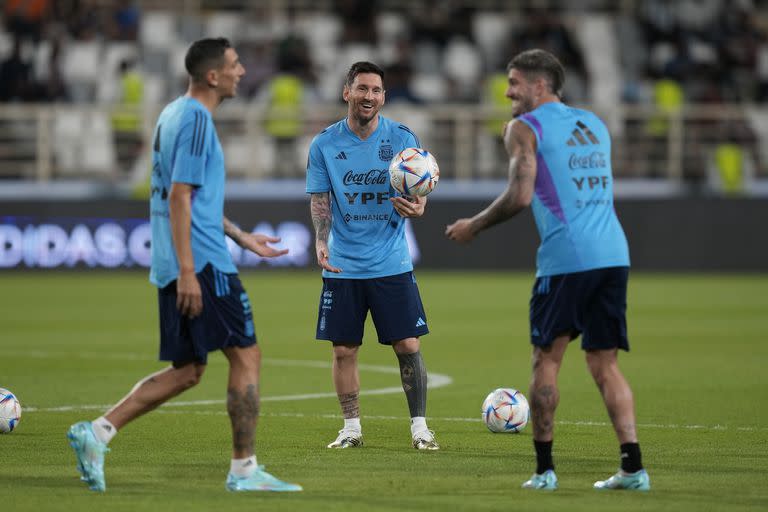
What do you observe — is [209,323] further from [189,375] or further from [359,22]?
[359,22]

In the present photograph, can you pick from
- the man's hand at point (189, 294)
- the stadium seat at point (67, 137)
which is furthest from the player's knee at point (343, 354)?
the stadium seat at point (67, 137)

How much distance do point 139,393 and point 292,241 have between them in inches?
787

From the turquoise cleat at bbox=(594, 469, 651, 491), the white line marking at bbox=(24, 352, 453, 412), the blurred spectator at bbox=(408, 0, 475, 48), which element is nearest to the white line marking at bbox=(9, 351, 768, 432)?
the white line marking at bbox=(24, 352, 453, 412)

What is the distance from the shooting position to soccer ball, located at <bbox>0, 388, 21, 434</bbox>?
9.84 meters

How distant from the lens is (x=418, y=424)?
9.59 meters

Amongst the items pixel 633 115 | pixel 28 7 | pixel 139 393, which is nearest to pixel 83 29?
pixel 28 7

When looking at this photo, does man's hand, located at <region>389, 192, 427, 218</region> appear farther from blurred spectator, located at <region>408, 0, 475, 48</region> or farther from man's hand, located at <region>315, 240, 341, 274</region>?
blurred spectator, located at <region>408, 0, 475, 48</region>

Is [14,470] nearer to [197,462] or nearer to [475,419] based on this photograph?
[197,462]

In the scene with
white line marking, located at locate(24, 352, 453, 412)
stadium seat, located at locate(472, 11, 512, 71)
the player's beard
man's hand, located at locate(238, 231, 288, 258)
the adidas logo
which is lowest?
white line marking, located at locate(24, 352, 453, 412)

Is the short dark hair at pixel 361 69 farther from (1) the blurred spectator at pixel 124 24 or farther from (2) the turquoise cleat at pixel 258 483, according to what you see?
(1) the blurred spectator at pixel 124 24

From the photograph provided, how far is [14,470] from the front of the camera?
8.46 metres

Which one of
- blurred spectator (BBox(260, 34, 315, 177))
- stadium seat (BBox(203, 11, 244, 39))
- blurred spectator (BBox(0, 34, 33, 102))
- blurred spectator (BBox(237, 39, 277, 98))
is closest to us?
blurred spectator (BBox(260, 34, 315, 177))

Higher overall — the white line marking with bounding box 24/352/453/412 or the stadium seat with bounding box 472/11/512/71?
the stadium seat with bounding box 472/11/512/71

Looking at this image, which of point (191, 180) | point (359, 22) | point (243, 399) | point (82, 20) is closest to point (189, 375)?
point (243, 399)
